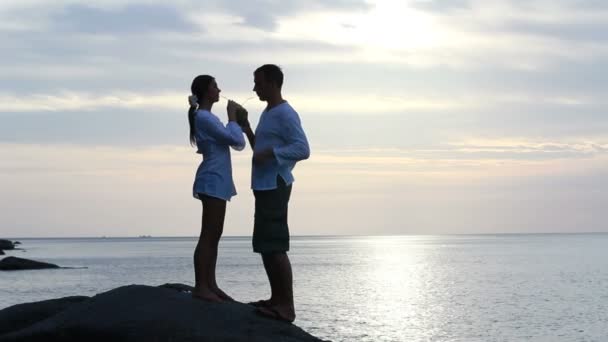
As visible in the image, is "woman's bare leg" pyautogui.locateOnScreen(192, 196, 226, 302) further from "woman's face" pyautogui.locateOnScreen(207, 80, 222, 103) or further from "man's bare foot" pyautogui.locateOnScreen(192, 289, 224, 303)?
A: "woman's face" pyautogui.locateOnScreen(207, 80, 222, 103)

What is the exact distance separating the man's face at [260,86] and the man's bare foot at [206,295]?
259 centimetres

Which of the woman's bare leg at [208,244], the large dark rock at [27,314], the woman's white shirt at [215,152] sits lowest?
the large dark rock at [27,314]

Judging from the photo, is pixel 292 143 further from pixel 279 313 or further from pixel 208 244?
pixel 279 313

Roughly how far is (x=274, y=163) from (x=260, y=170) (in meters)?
0.21

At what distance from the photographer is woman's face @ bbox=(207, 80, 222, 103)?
11.2 m

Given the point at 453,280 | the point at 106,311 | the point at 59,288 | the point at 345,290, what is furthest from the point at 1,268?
the point at 106,311

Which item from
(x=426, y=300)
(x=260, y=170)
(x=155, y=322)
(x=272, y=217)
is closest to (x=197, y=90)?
(x=260, y=170)

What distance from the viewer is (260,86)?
35.4 feet

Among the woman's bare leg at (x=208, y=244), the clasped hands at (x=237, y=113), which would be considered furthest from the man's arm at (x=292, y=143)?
the woman's bare leg at (x=208, y=244)

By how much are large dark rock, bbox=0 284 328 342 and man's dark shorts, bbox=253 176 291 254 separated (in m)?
0.96

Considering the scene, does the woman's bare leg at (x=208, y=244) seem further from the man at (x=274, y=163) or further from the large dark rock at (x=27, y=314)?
the large dark rock at (x=27, y=314)

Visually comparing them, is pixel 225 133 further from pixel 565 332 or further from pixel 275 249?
pixel 565 332

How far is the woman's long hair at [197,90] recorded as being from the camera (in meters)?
11.1

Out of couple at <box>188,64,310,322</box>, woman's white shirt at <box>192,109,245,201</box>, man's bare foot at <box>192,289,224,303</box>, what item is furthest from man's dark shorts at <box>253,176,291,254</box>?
man's bare foot at <box>192,289,224,303</box>
